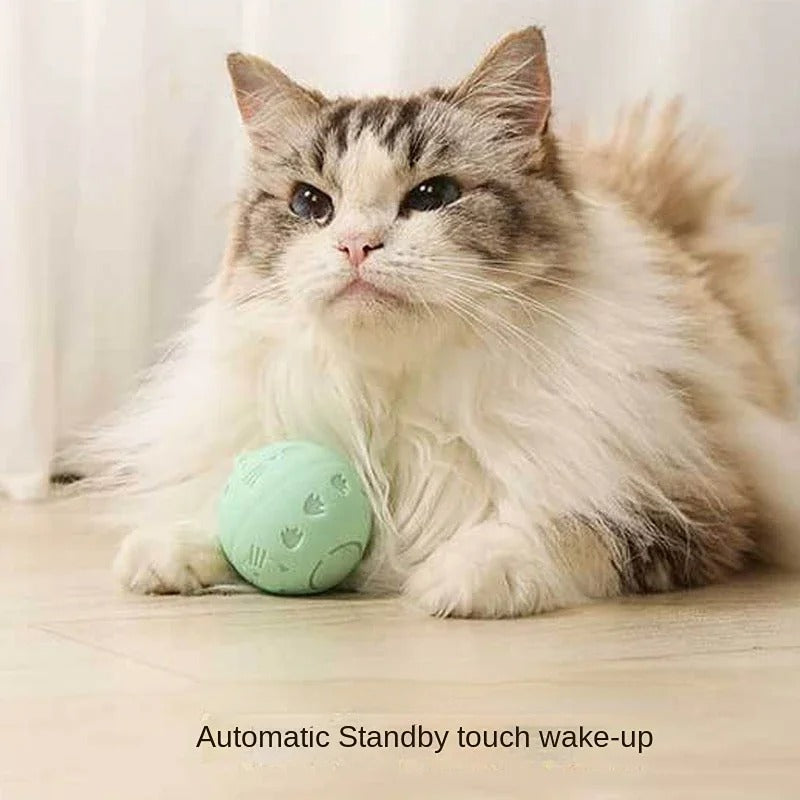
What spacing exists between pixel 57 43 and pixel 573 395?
134 centimetres

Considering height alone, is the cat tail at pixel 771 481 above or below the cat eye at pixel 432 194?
below

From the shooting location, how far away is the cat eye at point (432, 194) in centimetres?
166

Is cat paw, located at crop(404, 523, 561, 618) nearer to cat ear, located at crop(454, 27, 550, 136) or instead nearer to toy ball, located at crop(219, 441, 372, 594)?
toy ball, located at crop(219, 441, 372, 594)

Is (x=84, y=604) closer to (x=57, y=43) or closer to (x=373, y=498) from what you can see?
(x=373, y=498)

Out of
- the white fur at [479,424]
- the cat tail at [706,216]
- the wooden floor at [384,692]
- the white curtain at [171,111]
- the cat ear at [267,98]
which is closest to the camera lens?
the wooden floor at [384,692]

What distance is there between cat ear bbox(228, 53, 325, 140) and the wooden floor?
1.87 feet

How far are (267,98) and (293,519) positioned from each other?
547 millimetres

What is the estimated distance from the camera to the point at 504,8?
252cm

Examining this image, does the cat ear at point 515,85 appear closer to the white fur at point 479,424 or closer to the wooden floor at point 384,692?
the white fur at point 479,424

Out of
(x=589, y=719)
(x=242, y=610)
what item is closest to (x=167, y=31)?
(x=242, y=610)

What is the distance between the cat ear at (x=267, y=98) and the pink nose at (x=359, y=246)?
0.86 feet

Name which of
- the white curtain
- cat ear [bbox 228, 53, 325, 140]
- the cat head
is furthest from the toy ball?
the white curtain

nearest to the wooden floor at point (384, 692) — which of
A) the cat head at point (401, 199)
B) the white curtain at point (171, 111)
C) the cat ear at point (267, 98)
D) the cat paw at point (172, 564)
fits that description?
the cat paw at point (172, 564)

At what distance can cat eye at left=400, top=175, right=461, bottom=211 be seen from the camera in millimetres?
1663
